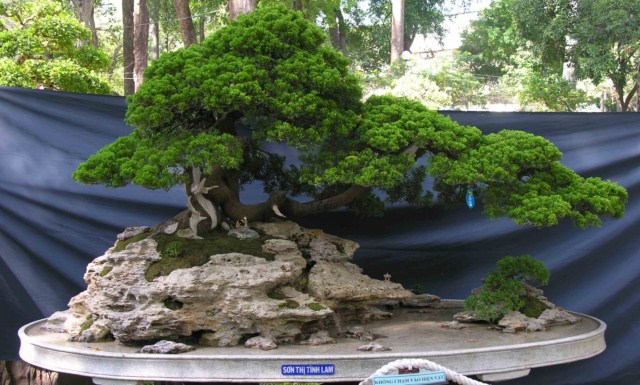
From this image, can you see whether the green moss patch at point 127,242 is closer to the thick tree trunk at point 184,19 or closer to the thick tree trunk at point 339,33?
the thick tree trunk at point 184,19

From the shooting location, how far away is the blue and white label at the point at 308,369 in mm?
2871

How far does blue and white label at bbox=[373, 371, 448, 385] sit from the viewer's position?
232 centimetres

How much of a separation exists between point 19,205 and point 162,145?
5.23ft

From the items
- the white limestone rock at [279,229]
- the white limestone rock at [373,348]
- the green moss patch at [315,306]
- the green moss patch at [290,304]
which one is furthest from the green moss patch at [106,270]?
the white limestone rock at [373,348]

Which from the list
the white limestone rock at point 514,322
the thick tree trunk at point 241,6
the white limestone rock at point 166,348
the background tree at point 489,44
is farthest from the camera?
the background tree at point 489,44

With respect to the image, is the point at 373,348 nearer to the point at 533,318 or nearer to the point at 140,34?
the point at 533,318

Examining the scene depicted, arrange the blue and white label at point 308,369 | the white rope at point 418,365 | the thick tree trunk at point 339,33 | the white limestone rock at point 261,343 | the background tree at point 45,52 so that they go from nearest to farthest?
the white rope at point 418,365
the blue and white label at point 308,369
the white limestone rock at point 261,343
the background tree at point 45,52
the thick tree trunk at point 339,33

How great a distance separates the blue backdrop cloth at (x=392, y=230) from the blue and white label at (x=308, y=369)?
1.92 metres

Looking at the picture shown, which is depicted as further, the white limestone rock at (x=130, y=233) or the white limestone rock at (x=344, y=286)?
the white limestone rock at (x=130, y=233)

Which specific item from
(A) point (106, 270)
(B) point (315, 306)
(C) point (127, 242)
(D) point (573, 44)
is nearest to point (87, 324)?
(A) point (106, 270)

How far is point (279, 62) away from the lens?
3473 millimetres

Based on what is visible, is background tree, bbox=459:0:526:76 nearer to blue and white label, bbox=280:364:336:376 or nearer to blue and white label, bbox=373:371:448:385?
blue and white label, bbox=280:364:336:376

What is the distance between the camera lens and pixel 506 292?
3736 millimetres

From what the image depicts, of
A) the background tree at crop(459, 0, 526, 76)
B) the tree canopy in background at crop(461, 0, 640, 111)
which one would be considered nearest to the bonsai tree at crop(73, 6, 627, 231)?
the tree canopy in background at crop(461, 0, 640, 111)
